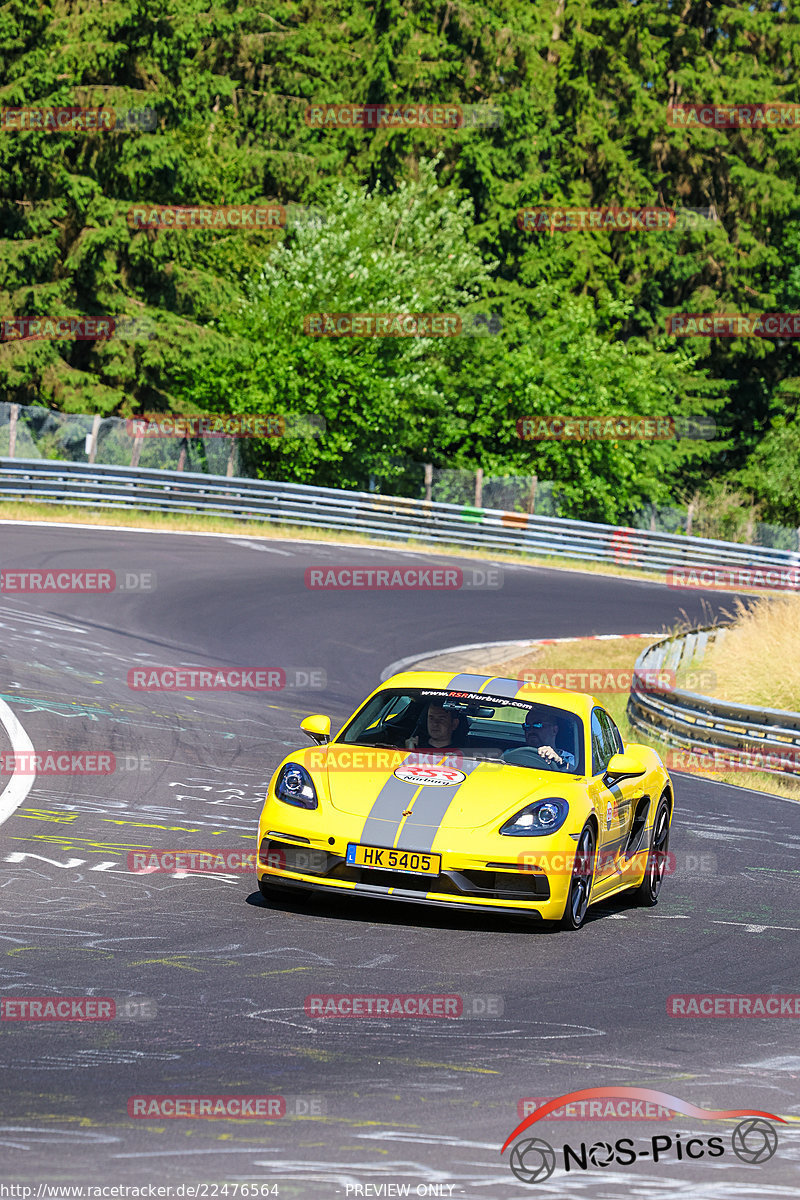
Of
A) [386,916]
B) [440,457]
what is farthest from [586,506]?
[386,916]

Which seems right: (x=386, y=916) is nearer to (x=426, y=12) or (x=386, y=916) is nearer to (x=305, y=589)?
(x=305, y=589)

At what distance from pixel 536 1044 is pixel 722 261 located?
59.6 metres

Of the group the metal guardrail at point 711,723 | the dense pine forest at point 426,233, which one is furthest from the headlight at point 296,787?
the dense pine forest at point 426,233

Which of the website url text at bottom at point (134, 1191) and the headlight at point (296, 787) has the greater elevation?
the website url text at bottom at point (134, 1191)

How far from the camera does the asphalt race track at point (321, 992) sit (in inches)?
194

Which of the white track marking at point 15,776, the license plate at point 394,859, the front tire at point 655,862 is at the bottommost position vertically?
the white track marking at point 15,776

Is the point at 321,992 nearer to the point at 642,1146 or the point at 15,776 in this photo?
the point at 642,1146

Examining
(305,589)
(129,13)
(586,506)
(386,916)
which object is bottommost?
(586,506)

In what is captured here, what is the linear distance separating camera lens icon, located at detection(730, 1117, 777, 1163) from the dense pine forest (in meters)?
34.7

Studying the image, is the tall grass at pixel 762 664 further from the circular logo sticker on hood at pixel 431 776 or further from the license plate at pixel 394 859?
the license plate at pixel 394 859

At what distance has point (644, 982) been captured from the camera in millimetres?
7723

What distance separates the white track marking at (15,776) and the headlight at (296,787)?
244 centimetres

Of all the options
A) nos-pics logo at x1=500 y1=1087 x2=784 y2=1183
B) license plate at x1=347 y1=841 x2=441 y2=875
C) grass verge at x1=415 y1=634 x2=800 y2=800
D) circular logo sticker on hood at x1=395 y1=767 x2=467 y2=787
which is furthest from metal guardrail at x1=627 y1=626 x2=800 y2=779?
nos-pics logo at x1=500 y1=1087 x2=784 y2=1183

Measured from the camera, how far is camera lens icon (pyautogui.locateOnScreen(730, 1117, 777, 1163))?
5191 millimetres
